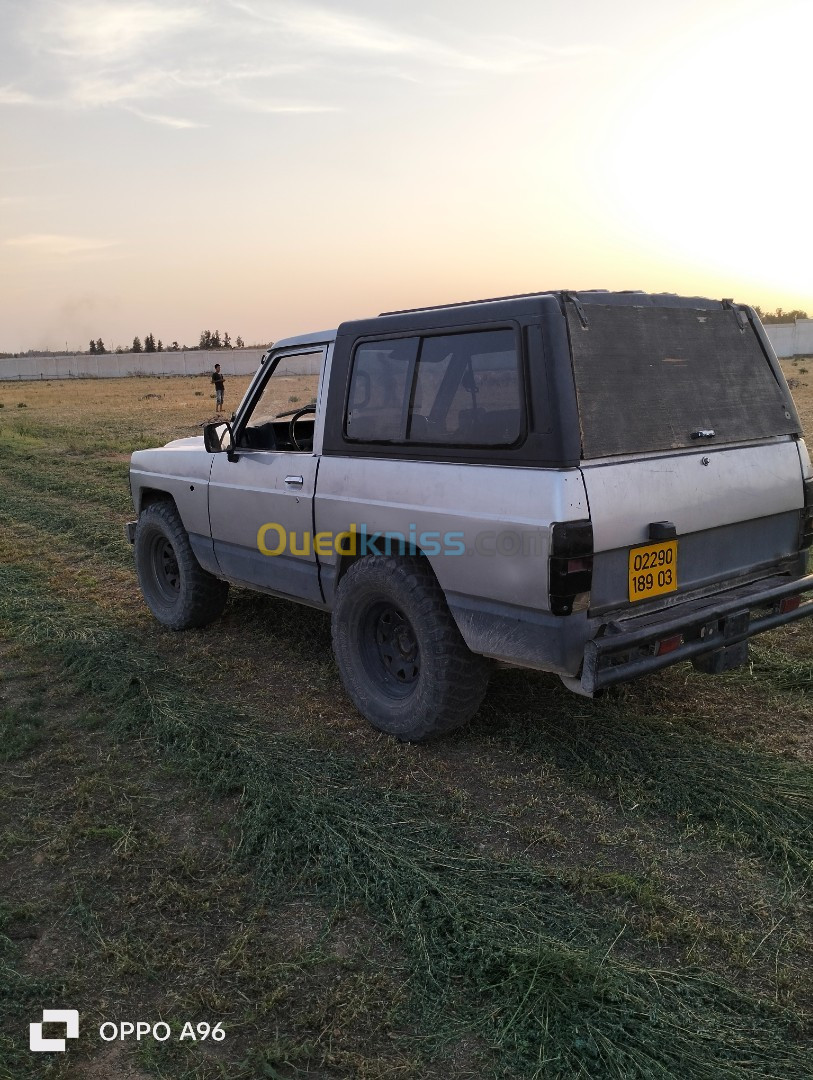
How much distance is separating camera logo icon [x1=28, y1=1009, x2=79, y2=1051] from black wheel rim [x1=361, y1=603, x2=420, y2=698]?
7.11 feet

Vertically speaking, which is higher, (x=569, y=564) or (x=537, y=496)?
(x=537, y=496)

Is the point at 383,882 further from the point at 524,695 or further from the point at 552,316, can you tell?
the point at 552,316

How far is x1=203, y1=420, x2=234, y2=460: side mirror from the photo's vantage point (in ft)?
17.8

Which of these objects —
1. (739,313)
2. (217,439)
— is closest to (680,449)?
(739,313)

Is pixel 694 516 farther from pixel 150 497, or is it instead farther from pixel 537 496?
pixel 150 497

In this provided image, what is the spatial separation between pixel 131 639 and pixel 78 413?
89.6 ft

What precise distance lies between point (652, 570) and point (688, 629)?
297mm

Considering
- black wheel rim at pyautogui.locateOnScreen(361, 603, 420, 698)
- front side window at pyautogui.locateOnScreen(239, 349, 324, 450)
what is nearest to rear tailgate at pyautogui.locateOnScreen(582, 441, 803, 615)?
black wheel rim at pyautogui.locateOnScreen(361, 603, 420, 698)

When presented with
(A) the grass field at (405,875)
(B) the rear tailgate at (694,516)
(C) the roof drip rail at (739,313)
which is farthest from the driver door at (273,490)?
(C) the roof drip rail at (739,313)

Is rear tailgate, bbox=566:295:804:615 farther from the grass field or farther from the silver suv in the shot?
the grass field

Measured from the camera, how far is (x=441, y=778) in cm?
398

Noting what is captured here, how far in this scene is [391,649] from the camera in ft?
14.8

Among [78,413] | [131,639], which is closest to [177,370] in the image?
[78,413]

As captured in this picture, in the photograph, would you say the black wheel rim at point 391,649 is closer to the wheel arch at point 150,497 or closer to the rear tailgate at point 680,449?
the rear tailgate at point 680,449
